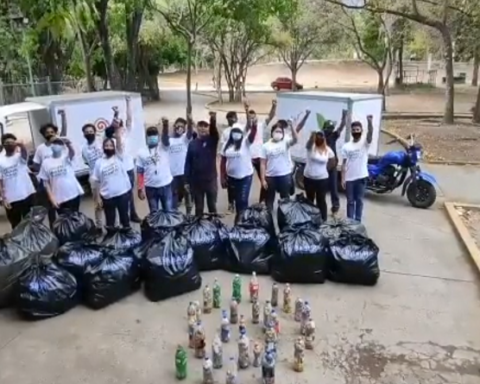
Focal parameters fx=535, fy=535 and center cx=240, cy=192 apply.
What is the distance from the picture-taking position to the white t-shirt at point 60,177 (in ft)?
20.1

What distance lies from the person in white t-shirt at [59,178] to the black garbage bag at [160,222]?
99 centimetres

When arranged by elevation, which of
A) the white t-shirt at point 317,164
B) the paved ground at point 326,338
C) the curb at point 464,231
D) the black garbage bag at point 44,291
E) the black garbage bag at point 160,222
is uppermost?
the white t-shirt at point 317,164

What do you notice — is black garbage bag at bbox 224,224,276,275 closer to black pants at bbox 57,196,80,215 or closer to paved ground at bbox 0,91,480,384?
paved ground at bbox 0,91,480,384

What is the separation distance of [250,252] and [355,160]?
6.34 feet

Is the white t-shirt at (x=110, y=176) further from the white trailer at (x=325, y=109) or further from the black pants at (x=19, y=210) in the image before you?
the white trailer at (x=325, y=109)

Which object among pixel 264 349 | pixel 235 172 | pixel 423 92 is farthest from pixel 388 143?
pixel 423 92

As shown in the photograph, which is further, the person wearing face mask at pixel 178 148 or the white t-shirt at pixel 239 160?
the person wearing face mask at pixel 178 148

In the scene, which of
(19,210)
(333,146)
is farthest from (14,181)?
(333,146)

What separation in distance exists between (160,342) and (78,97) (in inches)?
202

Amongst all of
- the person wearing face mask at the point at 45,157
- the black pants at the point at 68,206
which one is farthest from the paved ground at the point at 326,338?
the person wearing face mask at the point at 45,157

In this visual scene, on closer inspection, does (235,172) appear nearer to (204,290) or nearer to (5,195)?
(204,290)

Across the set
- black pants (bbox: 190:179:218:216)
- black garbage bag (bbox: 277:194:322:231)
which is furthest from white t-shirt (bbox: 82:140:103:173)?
black garbage bag (bbox: 277:194:322:231)

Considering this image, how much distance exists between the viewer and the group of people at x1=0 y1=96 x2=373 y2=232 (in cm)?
614

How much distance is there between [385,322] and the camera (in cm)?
476
